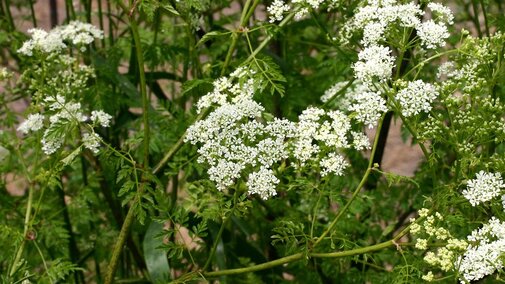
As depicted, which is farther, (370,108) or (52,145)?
(52,145)

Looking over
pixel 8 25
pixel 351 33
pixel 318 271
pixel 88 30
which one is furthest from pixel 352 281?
pixel 8 25

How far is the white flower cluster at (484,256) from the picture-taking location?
233cm

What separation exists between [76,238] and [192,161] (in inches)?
62.4

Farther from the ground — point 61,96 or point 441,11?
point 441,11

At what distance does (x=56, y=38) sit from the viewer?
135 inches

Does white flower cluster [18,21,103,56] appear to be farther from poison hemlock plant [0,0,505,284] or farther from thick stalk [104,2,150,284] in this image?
thick stalk [104,2,150,284]

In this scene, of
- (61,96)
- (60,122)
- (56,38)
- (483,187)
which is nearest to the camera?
(483,187)

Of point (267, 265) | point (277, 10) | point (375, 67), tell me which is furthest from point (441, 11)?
point (267, 265)

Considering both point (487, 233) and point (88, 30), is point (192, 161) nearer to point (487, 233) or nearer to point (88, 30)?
point (88, 30)

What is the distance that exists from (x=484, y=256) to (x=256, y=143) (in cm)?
78

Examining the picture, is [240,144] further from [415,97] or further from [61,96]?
[61,96]

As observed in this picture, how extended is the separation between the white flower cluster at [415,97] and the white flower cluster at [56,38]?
1.49 m

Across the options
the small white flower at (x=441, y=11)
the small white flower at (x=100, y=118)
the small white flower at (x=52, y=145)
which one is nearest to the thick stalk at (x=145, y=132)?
the small white flower at (x=100, y=118)

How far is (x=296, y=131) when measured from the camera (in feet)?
8.70
